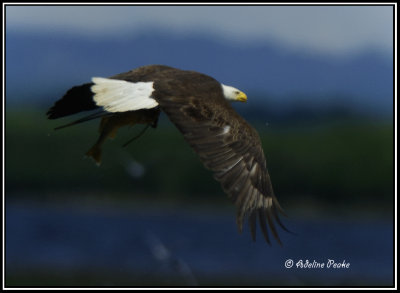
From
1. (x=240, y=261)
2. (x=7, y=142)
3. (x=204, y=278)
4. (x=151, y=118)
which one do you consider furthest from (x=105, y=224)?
(x=151, y=118)

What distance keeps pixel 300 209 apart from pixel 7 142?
11509 mm

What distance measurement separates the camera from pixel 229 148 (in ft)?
24.9

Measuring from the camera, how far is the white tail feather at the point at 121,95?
7.80 metres

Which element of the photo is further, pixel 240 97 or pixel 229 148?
pixel 240 97

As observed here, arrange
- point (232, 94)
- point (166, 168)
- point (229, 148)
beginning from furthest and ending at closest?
point (166, 168), point (232, 94), point (229, 148)

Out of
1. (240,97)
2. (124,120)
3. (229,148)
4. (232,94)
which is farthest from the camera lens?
(240,97)

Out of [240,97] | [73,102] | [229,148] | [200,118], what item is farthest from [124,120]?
[240,97]

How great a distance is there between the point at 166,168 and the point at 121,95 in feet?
74.2

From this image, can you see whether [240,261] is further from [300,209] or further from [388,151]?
[388,151]

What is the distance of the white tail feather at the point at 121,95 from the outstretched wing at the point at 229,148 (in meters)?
0.13

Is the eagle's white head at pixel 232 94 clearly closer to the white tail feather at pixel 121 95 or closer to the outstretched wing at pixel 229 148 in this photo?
the outstretched wing at pixel 229 148

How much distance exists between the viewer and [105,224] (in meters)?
32.5

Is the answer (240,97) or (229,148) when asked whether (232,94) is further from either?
(229,148)

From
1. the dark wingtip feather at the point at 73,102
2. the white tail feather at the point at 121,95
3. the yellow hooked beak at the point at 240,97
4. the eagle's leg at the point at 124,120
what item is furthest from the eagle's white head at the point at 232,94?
the dark wingtip feather at the point at 73,102
